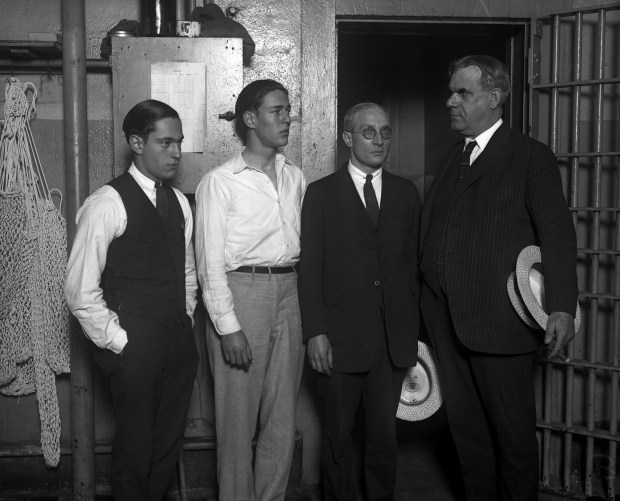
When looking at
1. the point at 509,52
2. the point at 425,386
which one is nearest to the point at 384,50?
the point at 509,52

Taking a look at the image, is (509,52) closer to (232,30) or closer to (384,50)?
(232,30)

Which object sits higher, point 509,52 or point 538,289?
point 509,52

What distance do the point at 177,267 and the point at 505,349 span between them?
138 cm

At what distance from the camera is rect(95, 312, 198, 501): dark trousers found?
2.86m

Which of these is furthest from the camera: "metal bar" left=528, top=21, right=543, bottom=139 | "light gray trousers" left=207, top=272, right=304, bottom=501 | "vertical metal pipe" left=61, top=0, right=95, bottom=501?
"metal bar" left=528, top=21, right=543, bottom=139

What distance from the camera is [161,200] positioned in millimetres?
3041

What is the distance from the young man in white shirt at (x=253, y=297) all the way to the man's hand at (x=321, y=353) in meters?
0.12

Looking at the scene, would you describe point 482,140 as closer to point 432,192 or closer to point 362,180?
point 432,192

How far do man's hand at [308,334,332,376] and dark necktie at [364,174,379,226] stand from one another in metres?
0.57

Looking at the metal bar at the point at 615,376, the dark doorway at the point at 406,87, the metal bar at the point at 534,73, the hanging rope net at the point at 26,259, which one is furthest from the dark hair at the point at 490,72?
the dark doorway at the point at 406,87

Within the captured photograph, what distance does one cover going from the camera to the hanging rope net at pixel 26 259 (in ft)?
11.8

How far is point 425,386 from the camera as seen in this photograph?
3.34m

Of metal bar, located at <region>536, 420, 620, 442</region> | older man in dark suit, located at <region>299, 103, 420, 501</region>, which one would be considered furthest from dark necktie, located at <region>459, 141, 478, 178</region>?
metal bar, located at <region>536, 420, 620, 442</region>

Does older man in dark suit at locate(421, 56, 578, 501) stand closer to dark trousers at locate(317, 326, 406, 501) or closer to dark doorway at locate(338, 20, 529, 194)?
dark trousers at locate(317, 326, 406, 501)
